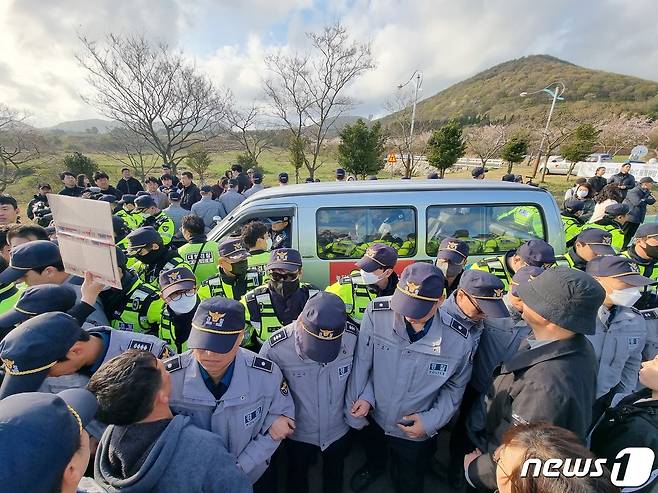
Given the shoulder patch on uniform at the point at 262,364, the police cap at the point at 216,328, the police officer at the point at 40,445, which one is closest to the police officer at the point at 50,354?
the police cap at the point at 216,328

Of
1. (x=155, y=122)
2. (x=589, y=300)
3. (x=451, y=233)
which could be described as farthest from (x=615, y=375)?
(x=155, y=122)

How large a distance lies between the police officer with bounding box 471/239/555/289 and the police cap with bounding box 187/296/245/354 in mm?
2651

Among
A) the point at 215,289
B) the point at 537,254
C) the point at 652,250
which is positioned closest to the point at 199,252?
the point at 215,289

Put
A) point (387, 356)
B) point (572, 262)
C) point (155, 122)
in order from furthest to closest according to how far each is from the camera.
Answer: point (155, 122) → point (572, 262) → point (387, 356)

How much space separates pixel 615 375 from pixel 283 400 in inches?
95.8

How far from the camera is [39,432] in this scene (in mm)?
858

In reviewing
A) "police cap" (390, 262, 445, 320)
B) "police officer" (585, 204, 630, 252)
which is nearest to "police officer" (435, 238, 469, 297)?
"police cap" (390, 262, 445, 320)

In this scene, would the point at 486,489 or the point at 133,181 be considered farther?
the point at 133,181

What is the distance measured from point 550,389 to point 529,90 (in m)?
112

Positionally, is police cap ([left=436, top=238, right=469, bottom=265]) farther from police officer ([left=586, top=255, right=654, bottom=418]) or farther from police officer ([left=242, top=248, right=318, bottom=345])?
police officer ([left=242, top=248, right=318, bottom=345])

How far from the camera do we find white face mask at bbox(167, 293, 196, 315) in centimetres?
249

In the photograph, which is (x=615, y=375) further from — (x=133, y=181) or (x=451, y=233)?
(x=133, y=181)

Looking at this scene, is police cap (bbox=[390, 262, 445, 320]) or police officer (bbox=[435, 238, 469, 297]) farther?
police officer (bbox=[435, 238, 469, 297])

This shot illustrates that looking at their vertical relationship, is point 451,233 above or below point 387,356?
above
